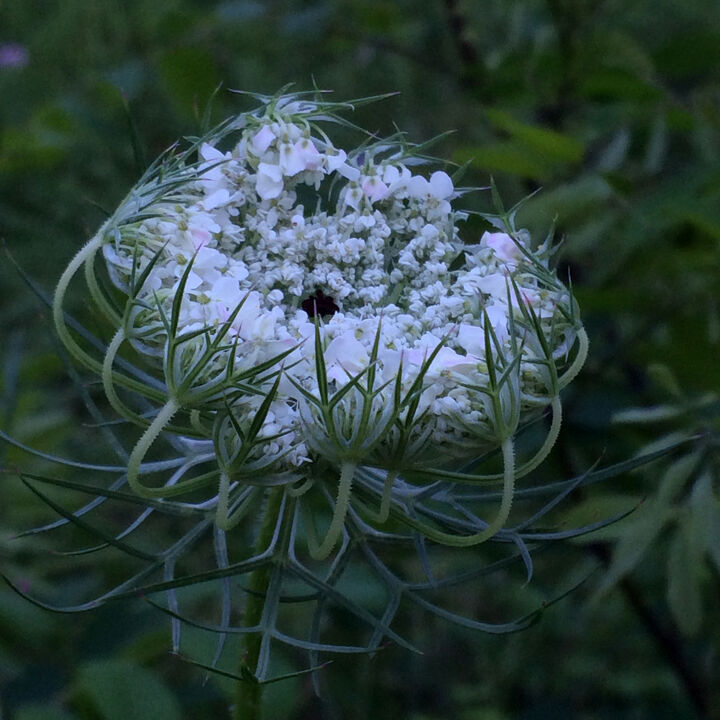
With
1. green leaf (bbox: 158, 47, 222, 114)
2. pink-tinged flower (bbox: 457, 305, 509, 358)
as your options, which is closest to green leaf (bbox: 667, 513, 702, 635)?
pink-tinged flower (bbox: 457, 305, 509, 358)

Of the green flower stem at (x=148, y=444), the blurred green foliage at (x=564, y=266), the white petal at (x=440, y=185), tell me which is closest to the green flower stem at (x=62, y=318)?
the green flower stem at (x=148, y=444)

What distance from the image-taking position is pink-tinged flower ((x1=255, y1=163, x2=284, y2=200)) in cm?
138

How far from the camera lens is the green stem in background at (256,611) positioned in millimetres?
1405

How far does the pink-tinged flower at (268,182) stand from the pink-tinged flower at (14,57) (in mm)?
2168

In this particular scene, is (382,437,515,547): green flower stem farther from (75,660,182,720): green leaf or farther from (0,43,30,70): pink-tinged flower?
(0,43,30,70): pink-tinged flower

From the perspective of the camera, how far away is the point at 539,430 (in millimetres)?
1881

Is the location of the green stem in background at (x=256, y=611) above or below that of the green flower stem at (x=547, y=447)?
below

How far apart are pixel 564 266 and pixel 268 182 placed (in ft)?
3.56

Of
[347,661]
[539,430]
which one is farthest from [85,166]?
[539,430]

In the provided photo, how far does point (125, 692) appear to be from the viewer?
5.55ft

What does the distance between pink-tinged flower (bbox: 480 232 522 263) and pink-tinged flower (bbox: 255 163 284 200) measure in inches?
11.5

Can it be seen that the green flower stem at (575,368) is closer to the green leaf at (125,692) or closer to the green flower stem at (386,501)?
the green flower stem at (386,501)

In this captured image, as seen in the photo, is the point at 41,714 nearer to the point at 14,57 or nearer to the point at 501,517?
the point at 501,517

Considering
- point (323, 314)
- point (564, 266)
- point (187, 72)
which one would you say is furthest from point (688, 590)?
point (187, 72)
